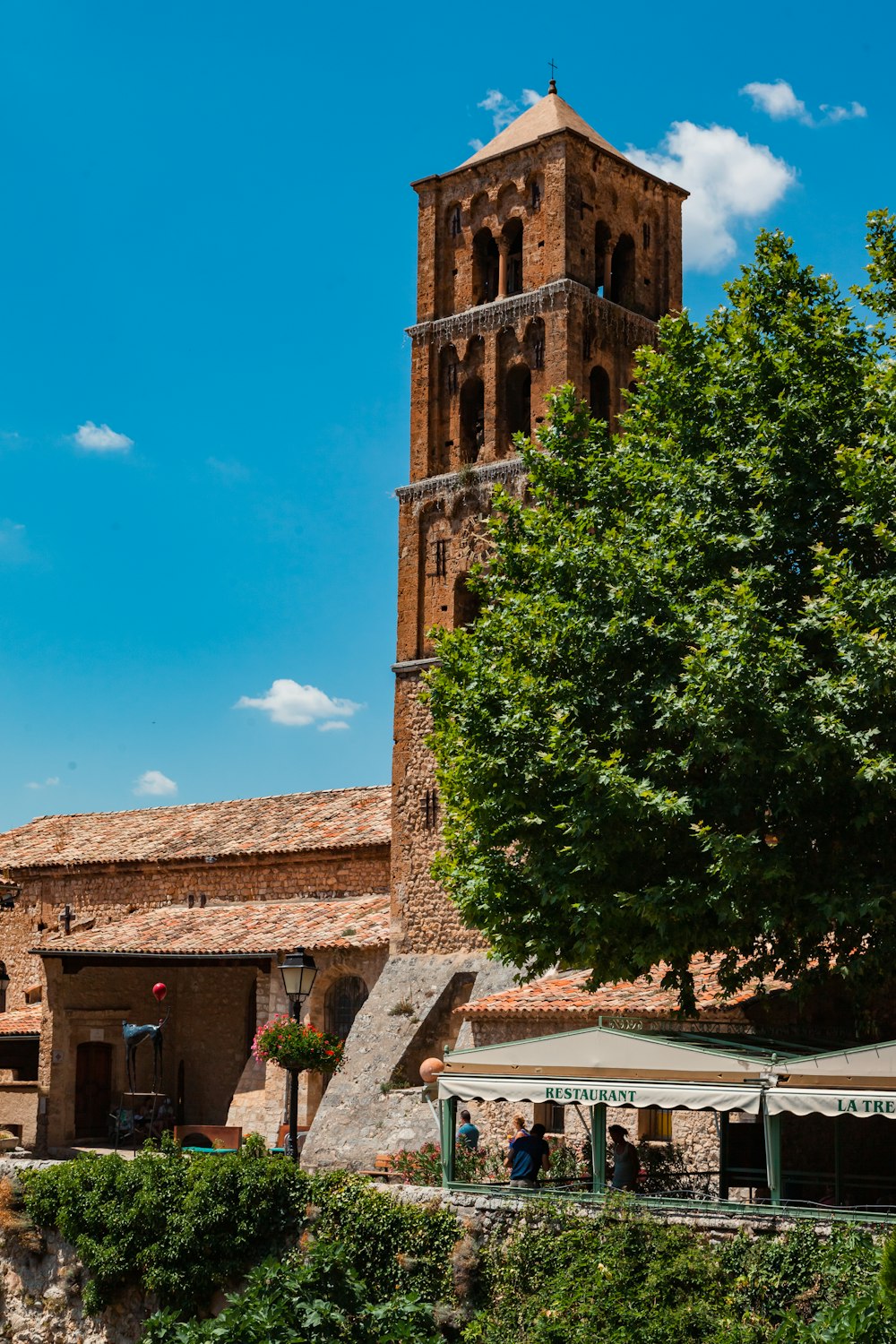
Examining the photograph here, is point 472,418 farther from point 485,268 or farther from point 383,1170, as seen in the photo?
point 383,1170

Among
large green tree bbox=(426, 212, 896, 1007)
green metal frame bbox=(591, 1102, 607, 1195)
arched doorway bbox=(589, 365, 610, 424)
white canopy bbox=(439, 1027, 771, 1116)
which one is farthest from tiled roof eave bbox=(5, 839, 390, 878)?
green metal frame bbox=(591, 1102, 607, 1195)

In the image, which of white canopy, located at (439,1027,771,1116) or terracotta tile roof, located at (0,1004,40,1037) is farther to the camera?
terracotta tile roof, located at (0,1004,40,1037)

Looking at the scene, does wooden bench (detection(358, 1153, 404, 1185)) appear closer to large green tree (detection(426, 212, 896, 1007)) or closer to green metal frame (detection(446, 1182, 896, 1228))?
green metal frame (detection(446, 1182, 896, 1228))

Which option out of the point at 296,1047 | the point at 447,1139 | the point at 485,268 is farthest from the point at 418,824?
the point at 485,268

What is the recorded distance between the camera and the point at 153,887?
3606 centimetres

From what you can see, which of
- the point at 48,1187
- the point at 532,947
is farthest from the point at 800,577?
the point at 48,1187

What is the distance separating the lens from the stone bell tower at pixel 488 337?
93.5ft

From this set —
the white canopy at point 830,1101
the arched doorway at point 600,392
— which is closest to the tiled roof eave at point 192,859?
the arched doorway at point 600,392

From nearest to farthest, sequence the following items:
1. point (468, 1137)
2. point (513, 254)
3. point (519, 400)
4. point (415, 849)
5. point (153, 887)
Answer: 1. point (468, 1137)
2. point (415, 849)
3. point (519, 400)
4. point (513, 254)
5. point (153, 887)

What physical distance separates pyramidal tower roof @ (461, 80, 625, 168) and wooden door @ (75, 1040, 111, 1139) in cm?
2084

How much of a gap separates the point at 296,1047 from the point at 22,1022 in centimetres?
1451

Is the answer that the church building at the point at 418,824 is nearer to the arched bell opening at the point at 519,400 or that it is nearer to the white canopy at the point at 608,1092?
the arched bell opening at the point at 519,400

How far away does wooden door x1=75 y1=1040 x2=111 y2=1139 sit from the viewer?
31.8 m

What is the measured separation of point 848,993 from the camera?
2089 cm
